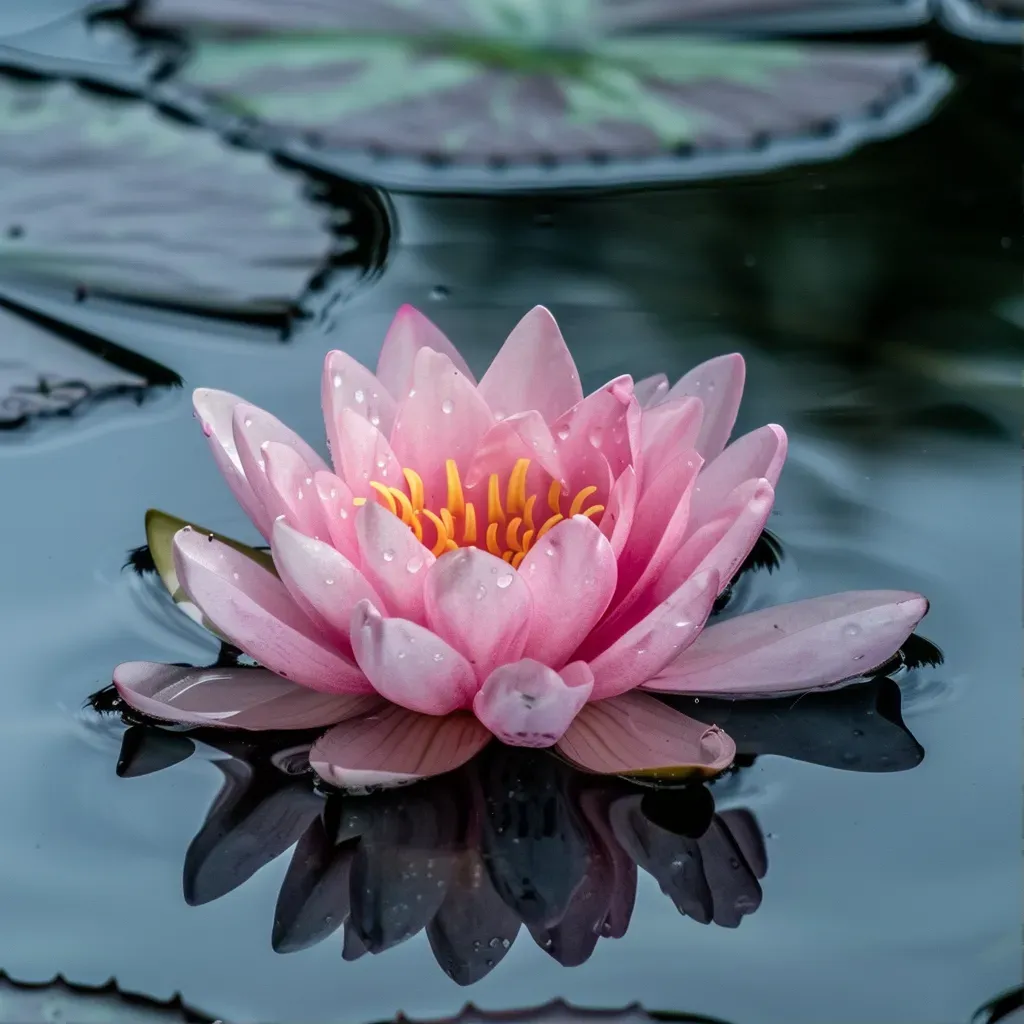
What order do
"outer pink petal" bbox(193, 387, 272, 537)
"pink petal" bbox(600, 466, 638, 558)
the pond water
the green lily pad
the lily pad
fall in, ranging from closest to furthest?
the pond water < "pink petal" bbox(600, 466, 638, 558) < "outer pink petal" bbox(193, 387, 272, 537) < the green lily pad < the lily pad

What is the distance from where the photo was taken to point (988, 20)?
292cm

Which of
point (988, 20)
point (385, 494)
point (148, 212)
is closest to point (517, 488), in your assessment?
point (385, 494)

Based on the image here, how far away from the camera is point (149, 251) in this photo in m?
2.13

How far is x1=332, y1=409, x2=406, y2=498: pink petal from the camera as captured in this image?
4.34 ft

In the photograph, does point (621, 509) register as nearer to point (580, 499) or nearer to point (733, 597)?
A: point (580, 499)

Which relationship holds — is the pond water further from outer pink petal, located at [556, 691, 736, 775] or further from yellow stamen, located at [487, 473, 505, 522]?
yellow stamen, located at [487, 473, 505, 522]

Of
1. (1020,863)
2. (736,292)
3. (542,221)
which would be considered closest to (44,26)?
(542,221)

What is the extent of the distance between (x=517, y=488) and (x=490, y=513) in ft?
0.14

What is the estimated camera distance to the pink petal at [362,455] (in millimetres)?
1324

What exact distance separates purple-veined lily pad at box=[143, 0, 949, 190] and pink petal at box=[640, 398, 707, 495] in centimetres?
114

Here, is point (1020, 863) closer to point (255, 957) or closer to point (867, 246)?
point (255, 957)

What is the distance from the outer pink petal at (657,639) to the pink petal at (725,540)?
25 mm

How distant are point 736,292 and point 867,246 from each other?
280 mm

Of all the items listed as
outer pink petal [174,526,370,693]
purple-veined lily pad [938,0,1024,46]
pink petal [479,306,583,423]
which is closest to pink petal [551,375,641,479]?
pink petal [479,306,583,423]
